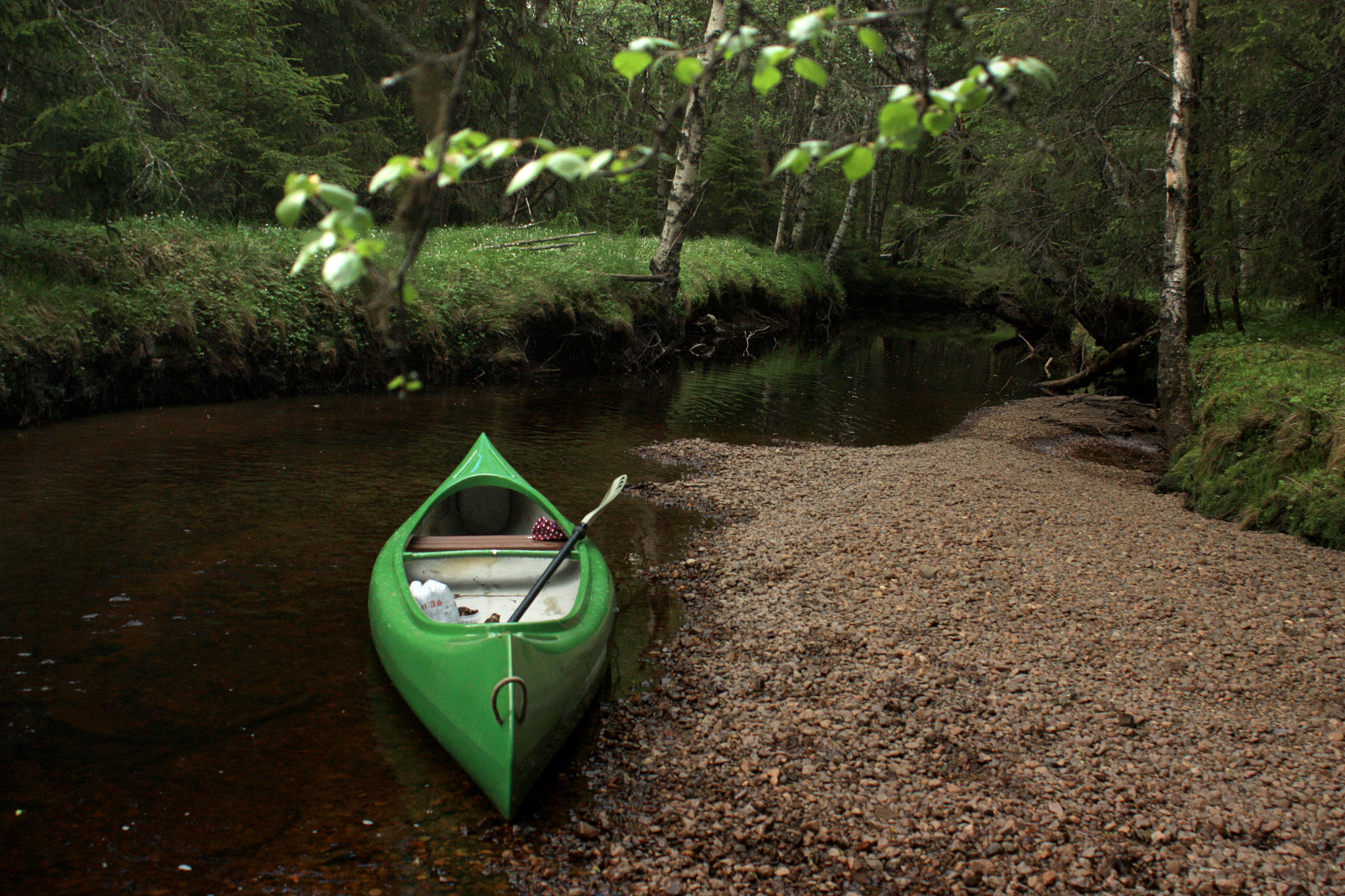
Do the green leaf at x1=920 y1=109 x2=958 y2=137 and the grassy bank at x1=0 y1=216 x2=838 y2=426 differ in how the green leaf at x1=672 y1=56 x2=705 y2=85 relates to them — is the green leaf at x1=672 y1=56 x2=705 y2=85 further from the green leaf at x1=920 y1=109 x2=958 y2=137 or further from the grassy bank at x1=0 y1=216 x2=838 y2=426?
the grassy bank at x1=0 y1=216 x2=838 y2=426

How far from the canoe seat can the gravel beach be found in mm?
1263

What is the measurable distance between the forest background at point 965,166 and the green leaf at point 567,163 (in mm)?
3885

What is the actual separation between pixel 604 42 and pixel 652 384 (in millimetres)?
13783

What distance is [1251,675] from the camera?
528cm

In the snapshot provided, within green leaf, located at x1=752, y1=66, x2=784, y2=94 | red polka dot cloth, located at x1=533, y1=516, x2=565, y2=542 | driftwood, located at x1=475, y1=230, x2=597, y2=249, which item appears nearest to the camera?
green leaf, located at x1=752, y1=66, x2=784, y2=94

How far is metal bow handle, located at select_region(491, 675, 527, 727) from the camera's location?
418 cm

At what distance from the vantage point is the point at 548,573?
5.62 meters

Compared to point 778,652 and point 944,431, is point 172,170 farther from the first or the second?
point 944,431

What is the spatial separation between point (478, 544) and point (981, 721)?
12.2 feet

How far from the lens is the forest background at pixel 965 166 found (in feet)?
31.3

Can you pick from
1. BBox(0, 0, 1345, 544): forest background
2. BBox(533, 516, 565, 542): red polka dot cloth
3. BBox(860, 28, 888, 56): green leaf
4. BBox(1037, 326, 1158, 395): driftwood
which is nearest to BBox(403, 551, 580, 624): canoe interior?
BBox(533, 516, 565, 542): red polka dot cloth

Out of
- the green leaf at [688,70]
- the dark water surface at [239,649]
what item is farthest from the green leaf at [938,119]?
the dark water surface at [239,649]

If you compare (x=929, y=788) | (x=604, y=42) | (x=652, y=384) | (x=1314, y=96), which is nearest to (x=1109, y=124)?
(x=1314, y=96)

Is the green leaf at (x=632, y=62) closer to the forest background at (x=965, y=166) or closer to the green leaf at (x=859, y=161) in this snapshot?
the green leaf at (x=859, y=161)
